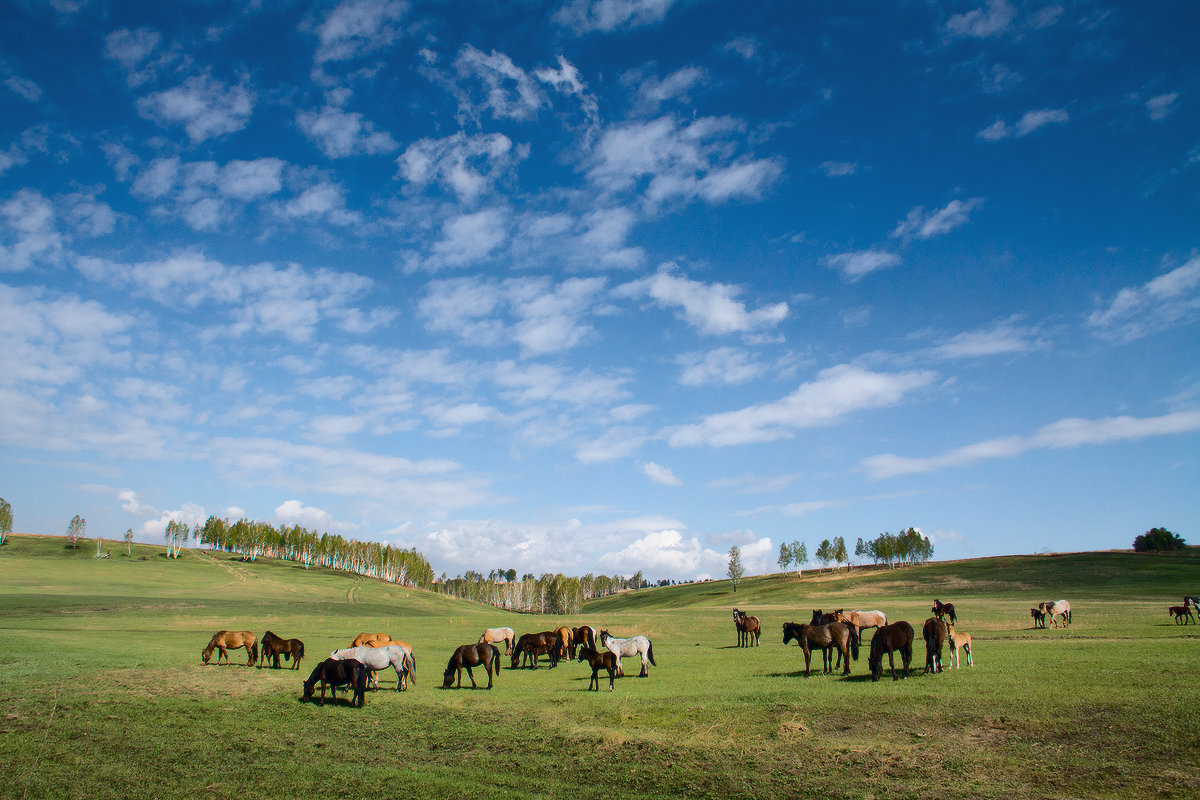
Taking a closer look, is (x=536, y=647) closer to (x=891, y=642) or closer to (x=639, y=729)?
(x=639, y=729)

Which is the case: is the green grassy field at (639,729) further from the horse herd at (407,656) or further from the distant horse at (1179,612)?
the distant horse at (1179,612)

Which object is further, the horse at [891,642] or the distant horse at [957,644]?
the distant horse at [957,644]

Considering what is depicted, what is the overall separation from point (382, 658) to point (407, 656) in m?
1.13

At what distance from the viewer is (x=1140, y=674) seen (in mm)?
18672

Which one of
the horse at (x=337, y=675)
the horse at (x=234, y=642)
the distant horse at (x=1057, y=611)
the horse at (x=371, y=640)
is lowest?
the horse at (x=234, y=642)

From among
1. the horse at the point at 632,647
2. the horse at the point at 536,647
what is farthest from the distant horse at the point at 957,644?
the horse at the point at 536,647

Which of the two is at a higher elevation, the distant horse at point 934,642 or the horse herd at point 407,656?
the distant horse at point 934,642

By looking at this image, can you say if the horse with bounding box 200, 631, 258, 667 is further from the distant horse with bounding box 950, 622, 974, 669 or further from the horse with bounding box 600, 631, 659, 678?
the distant horse with bounding box 950, 622, 974, 669

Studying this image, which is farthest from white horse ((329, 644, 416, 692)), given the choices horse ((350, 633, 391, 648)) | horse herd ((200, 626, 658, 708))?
horse ((350, 633, 391, 648))

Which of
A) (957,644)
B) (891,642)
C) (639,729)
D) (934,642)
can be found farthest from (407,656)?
(957,644)

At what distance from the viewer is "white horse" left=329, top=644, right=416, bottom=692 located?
21758mm

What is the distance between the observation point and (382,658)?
2205 centimetres

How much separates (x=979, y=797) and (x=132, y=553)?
7672 inches

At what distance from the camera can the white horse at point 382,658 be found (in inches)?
857
